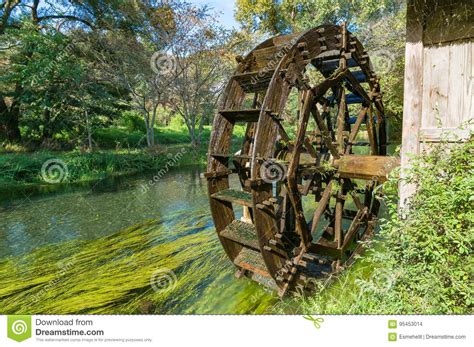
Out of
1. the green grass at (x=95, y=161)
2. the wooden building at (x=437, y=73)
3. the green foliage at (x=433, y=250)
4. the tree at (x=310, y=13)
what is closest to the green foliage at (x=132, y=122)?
the green grass at (x=95, y=161)

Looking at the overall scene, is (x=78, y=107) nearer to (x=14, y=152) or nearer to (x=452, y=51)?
(x=14, y=152)

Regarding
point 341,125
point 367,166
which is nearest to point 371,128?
point 341,125

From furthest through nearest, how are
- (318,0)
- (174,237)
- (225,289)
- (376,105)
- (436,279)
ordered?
1. (318,0)
2. (174,237)
3. (376,105)
4. (225,289)
5. (436,279)

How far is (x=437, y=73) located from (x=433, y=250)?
174cm

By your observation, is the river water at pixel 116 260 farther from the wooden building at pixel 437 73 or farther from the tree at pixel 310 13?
the tree at pixel 310 13

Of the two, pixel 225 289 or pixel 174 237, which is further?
pixel 174 237

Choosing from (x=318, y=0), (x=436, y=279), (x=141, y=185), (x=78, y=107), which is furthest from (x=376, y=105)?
(x=318, y=0)

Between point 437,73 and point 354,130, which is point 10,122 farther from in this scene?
point 437,73

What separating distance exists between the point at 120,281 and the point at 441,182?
12.3 ft

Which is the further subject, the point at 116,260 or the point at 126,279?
the point at 116,260

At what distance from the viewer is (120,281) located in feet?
13.9

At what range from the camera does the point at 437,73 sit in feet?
10.3

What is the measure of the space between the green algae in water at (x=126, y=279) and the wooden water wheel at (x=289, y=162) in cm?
43

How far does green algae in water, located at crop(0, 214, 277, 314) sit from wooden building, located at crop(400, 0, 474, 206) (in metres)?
2.33
